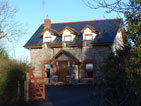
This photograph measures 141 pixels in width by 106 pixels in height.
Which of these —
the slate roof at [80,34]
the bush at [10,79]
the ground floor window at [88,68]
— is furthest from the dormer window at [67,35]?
the bush at [10,79]

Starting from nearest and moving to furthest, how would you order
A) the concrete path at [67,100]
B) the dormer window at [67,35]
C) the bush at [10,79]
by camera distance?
1. the concrete path at [67,100]
2. the bush at [10,79]
3. the dormer window at [67,35]

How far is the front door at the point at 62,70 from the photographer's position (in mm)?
25589

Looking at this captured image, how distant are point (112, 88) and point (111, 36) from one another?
1863 centimetres

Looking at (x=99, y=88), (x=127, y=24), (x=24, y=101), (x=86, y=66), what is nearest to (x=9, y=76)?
(x=24, y=101)

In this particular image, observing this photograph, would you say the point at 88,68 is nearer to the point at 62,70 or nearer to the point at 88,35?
the point at 62,70

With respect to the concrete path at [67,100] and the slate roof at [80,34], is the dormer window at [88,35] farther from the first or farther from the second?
the concrete path at [67,100]

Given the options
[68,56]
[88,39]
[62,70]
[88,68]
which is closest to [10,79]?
[68,56]

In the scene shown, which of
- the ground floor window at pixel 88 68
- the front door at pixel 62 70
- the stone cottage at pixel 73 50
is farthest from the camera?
the front door at pixel 62 70

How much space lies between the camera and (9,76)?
13242 millimetres

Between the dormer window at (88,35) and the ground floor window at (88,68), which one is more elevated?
the dormer window at (88,35)

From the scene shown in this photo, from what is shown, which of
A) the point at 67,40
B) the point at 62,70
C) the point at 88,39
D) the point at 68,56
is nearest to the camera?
the point at 68,56

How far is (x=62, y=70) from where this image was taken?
84.6 feet

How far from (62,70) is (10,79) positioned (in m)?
12.8

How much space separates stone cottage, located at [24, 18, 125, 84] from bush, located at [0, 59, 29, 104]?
447 inches
